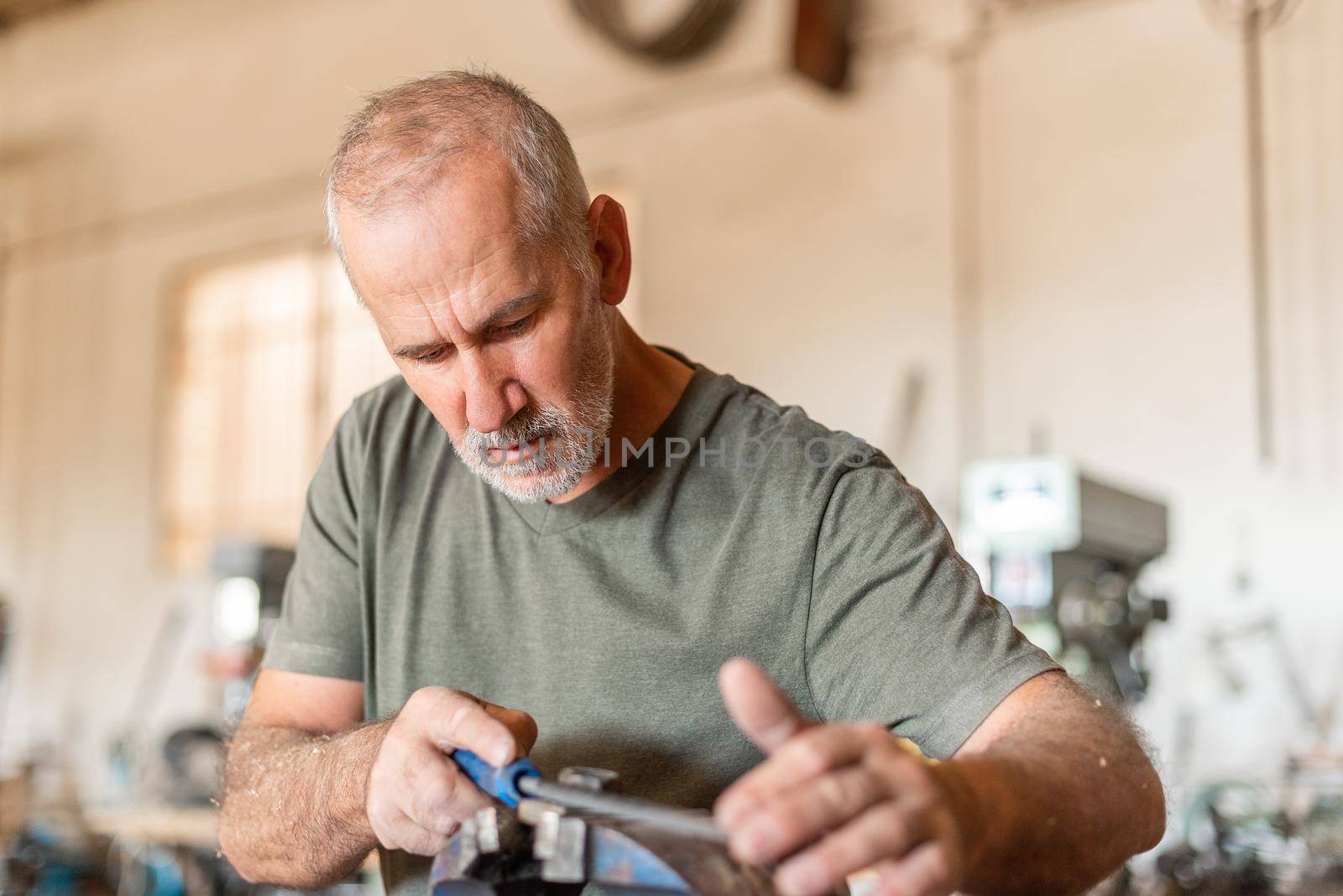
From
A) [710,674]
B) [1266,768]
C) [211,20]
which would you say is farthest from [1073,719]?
[211,20]

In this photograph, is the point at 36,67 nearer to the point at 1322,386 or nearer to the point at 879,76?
the point at 879,76

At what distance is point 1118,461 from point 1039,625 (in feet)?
5.36

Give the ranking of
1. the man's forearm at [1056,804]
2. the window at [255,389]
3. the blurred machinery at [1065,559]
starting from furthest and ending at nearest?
the window at [255,389], the blurred machinery at [1065,559], the man's forearm at [1056,804]

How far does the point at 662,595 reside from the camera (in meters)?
1.19

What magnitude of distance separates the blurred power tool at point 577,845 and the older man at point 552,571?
51 mm

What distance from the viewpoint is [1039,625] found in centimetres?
292

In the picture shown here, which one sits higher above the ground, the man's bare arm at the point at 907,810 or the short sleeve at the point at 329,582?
the short sleeve at the point at 329,582

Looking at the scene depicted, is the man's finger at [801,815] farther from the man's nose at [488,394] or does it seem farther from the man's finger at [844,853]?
the man's nose at [488,394]

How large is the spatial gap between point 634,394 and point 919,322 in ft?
11.9

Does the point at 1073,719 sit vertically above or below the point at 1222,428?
below

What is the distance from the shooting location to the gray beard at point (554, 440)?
1.17m

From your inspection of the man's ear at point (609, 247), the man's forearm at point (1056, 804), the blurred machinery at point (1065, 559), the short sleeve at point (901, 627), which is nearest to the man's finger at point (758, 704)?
the man's forearm at point (1056, 804)

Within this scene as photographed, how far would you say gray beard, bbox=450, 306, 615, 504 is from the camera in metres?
1.17

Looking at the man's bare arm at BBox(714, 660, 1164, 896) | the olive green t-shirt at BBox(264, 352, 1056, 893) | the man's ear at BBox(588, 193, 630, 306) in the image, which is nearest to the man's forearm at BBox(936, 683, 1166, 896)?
the man's bare arm at BBox(714, 660, 1164, 896)
